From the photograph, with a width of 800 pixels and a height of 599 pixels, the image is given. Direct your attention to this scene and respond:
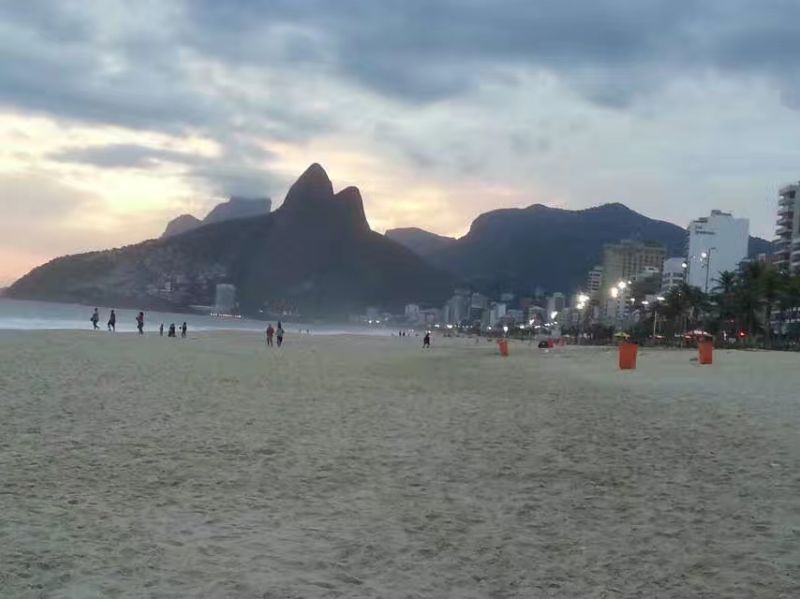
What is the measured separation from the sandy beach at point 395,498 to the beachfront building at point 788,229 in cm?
10583

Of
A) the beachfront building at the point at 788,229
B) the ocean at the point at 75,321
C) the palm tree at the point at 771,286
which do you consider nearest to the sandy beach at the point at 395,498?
the ocean at the point at 75,321

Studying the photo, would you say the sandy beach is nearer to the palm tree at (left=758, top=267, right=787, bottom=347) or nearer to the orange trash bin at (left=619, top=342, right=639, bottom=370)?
the orange trash bin at (left=619, top=342, right=639, bottom=370)

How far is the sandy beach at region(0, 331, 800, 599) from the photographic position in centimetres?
473

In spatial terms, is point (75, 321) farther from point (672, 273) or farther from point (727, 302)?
point (672, 273)

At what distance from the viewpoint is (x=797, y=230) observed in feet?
363

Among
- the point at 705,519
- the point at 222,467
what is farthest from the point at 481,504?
the point at 222,467

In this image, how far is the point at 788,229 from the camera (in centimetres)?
11488

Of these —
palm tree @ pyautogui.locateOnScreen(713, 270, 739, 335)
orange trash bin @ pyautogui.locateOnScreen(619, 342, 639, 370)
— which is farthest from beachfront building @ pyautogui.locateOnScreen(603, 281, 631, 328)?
orange trash bin @ pyautogui.locateOnScreen(619, 342, 639, 370)

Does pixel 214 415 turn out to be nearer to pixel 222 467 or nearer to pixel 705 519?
pixel 222 467

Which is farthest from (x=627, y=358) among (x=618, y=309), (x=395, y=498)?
(x=618, y=309)

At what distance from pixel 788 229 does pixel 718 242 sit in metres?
57.5

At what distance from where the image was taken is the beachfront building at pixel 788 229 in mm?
107450

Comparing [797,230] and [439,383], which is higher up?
[797,230]

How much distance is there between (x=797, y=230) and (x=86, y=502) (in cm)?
12147
